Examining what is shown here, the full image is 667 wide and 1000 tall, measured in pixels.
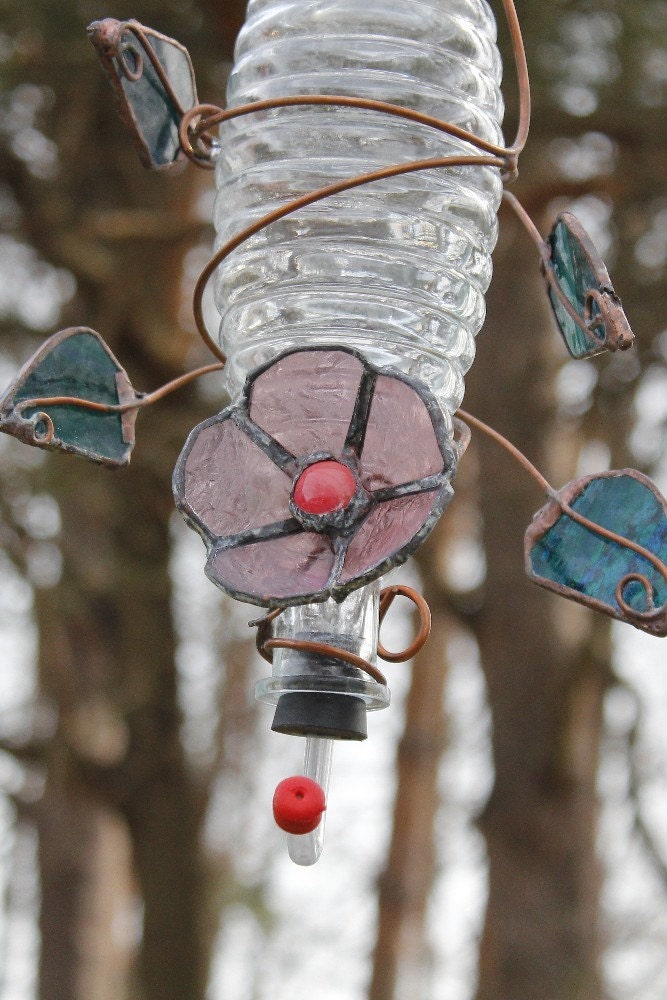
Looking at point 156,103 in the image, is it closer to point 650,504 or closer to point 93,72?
point 650,504

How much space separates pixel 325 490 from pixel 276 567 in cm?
6

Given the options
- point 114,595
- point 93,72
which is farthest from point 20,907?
point 93,72

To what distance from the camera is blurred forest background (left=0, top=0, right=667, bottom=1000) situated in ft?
9.96

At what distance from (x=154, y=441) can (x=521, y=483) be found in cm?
108

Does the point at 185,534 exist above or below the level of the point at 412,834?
above

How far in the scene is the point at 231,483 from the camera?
2.97 ft

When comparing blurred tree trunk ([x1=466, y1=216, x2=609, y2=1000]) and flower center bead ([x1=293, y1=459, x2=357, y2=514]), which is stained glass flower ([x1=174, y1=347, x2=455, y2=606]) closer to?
flower center bead ([x1=293, y1=459, x2=357, y2=514])

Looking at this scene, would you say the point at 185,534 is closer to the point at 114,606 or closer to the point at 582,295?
the point at 114,606

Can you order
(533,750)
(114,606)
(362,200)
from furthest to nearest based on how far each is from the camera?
1. (114,606)
2. (533,750)
3. (362,200)

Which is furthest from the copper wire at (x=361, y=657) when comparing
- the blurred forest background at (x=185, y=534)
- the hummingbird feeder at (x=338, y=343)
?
the blurred forest background at (x=185, y=534)

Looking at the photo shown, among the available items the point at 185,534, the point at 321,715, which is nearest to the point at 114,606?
the point at 185,534

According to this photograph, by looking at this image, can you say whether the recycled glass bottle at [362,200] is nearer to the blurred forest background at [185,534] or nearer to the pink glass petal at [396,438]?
the pink glass petal at [396,438]

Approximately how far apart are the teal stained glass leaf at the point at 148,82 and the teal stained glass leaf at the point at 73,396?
178 millimetres

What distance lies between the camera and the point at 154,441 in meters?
3.45
